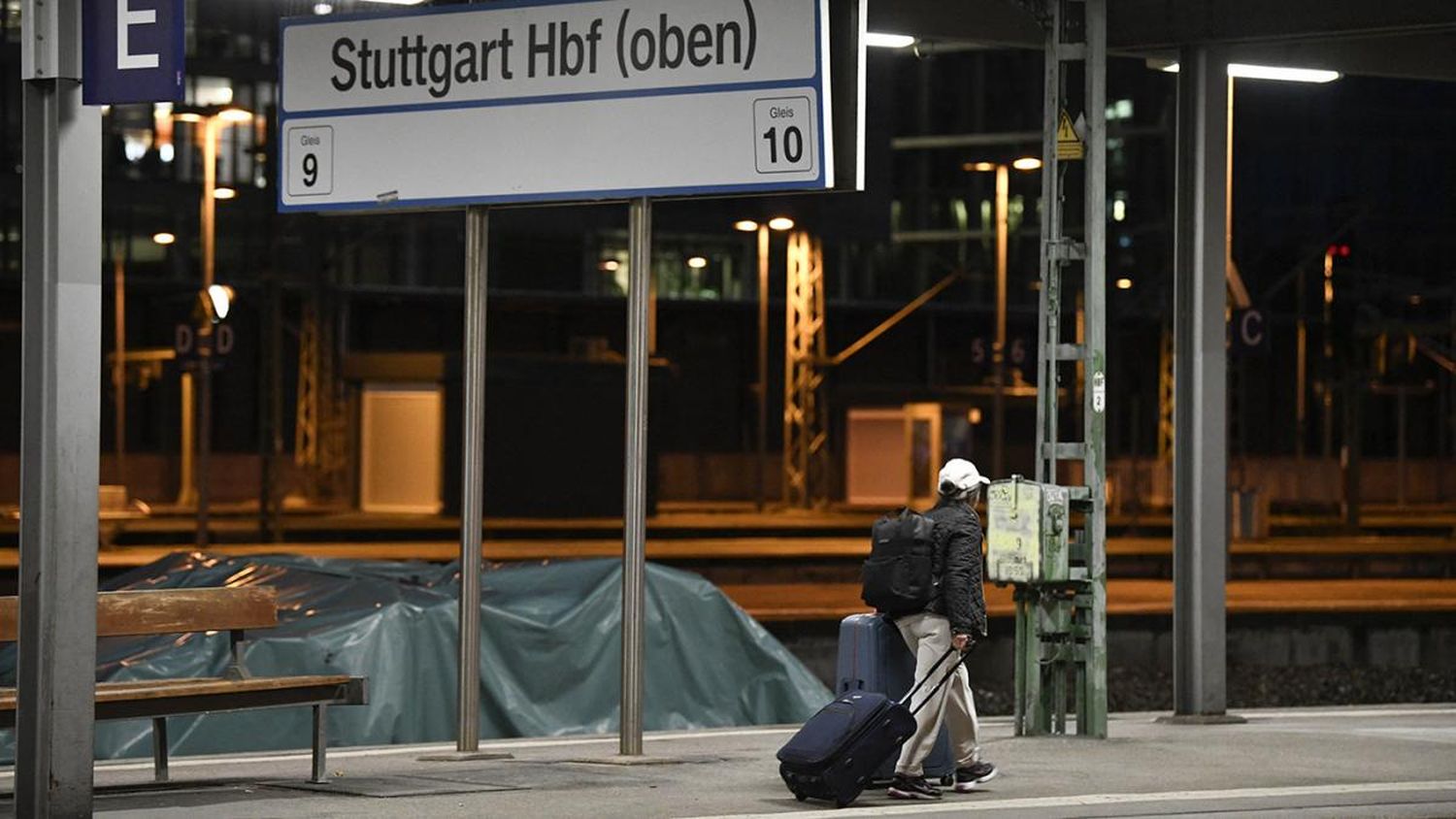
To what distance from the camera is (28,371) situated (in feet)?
27.1

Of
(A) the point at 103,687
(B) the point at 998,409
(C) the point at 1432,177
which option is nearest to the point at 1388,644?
(A) the point at 103,687

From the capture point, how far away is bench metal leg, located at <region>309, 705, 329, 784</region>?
1009 centimetres

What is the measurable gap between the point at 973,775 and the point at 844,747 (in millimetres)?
1044

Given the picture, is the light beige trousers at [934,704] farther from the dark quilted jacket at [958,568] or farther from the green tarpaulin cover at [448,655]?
the green tarpaulin cover at [448,655]

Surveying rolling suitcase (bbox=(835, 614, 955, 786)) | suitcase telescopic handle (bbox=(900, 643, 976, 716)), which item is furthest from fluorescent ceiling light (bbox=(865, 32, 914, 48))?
suitcase telescopic handle (bbox=(900, 643, 976, 716))

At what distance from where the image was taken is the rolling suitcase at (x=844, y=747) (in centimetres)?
948

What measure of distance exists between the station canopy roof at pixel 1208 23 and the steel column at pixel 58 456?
21.4ft

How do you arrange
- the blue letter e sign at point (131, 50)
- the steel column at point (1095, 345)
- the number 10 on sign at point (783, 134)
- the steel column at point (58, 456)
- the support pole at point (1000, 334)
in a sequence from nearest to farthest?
1. the blue letter e sign at point (131, 50)
2. the steel column at point (58, 456)
3. the number 10 on sign at point (783, 134)
4. the steel column at point (1095, 345)
5. the support pole at point (1000, 334)

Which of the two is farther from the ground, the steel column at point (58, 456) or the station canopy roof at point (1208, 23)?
the station canopy roof at point (1208, 23)

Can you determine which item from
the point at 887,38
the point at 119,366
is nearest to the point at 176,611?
the point at 887,38

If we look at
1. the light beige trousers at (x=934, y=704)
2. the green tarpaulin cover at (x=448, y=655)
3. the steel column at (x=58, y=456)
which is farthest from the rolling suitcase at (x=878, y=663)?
the steel column at (x=58, y=456)

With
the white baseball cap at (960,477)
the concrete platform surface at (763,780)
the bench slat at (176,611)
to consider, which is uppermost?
the white baseball cap at (960,477)

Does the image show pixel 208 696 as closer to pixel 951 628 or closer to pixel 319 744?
pixel 319 744

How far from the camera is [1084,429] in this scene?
12789mm
